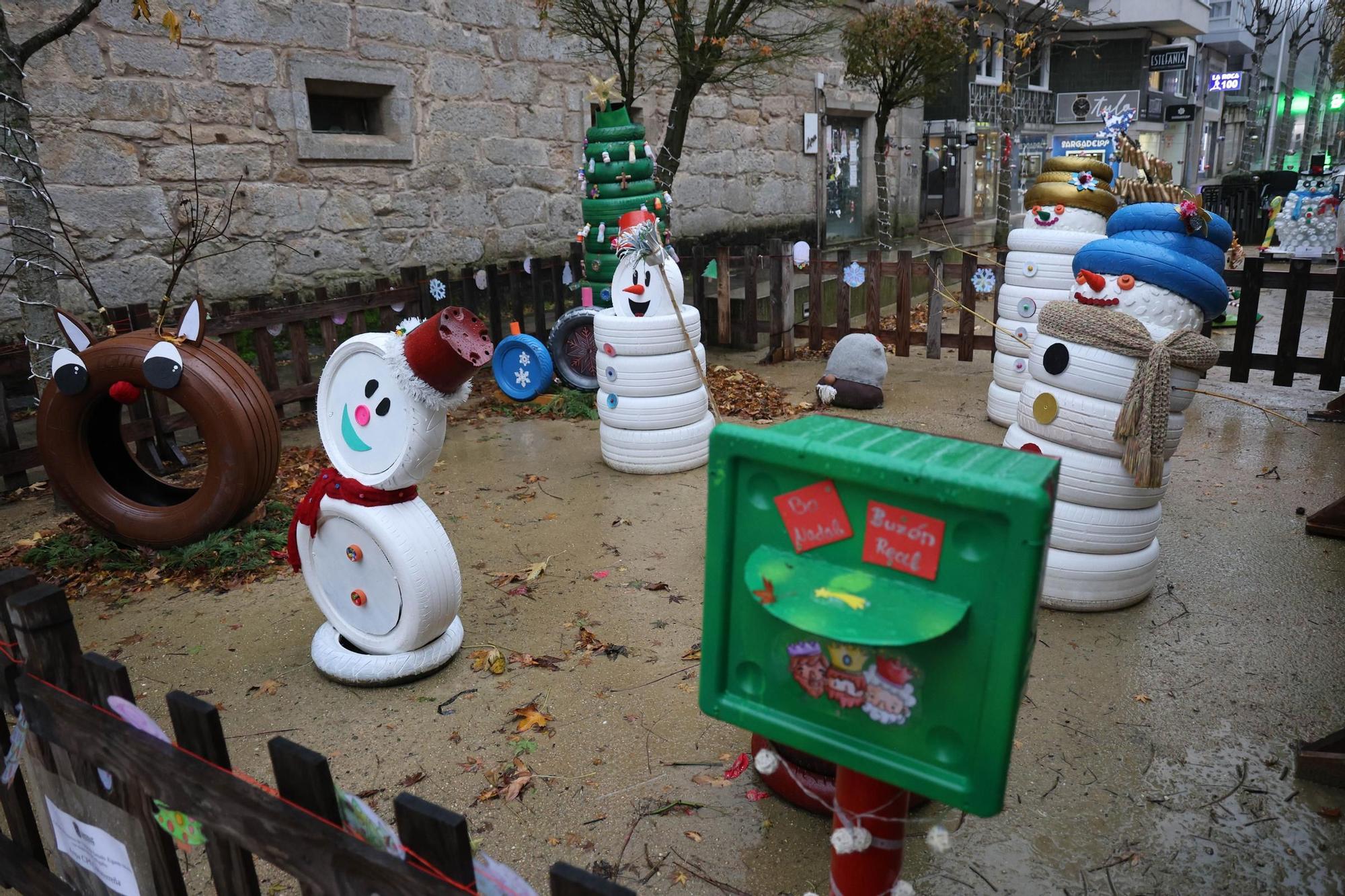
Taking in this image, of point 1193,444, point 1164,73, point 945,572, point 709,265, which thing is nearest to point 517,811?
point 945,572

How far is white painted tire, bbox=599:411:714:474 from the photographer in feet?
17.4

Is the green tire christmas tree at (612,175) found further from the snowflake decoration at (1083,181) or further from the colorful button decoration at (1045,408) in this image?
the colorful button decoration at (1045,408)

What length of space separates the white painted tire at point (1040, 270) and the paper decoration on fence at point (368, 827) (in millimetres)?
5714

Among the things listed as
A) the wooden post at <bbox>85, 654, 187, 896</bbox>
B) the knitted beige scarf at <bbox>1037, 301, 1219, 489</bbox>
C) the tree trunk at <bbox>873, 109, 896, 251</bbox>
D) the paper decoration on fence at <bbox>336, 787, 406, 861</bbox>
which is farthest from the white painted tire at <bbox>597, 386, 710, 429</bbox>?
the tree trunk at <bbox>873, 109, 896, 251</bbox>

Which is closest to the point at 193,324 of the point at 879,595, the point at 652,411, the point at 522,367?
the point at 652,411

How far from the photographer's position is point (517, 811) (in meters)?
2.49

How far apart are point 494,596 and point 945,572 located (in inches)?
113

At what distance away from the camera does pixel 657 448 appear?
531 cm

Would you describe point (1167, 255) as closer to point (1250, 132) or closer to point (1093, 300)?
point (1093, 300)

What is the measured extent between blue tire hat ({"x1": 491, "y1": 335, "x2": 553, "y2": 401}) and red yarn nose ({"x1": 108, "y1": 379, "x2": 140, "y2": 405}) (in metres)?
2.94

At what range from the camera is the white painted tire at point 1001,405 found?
6062 mm

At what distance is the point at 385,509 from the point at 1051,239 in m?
4.88

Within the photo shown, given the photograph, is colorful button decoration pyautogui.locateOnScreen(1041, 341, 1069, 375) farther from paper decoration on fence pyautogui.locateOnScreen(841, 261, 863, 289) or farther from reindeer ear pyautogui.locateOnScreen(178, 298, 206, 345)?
paper decoration on fence pyautogui.locateOnScreen(841, 261, 863, 289)

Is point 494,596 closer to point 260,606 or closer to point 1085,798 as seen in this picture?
point 260,606
